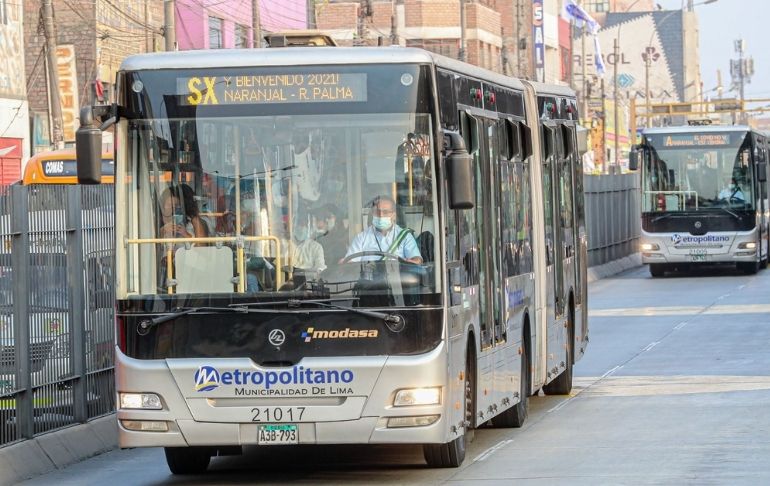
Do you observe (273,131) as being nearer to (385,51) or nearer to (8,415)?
(385,51)

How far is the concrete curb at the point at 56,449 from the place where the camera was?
1259 cm

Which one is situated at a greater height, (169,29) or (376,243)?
(169,29)

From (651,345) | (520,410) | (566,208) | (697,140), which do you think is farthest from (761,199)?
(520,410)

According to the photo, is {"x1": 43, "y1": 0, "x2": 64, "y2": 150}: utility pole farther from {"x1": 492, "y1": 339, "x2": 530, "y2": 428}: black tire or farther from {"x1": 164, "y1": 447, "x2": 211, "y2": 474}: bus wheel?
{"x1": 164, "y1": 447, "x2": 211, "y2": 474}: bus wheel

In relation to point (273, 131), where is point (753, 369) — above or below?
below

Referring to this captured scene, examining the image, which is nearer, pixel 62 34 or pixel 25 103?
pixel 25 103

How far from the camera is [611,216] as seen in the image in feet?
151

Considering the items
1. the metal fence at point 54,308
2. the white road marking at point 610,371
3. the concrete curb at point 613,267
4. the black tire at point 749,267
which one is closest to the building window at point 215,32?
the concrete curb at point 613,267

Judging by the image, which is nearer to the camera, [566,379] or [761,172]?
[566,379]

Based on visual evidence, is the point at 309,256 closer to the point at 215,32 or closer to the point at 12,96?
the point at 12,96

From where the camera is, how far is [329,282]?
37.0 ft

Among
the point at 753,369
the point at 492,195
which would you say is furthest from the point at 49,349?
the point at 753,369

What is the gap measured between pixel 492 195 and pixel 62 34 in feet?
107

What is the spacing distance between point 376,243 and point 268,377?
1104 mm
